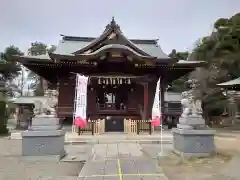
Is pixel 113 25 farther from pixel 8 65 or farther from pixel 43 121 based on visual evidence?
pixel 8 65

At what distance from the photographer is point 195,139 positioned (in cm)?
852

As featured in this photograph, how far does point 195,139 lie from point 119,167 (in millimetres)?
2847

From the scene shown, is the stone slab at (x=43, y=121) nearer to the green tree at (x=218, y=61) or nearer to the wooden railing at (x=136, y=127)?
the wooden railing at (x=136, y=127)

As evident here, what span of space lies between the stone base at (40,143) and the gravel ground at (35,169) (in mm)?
278

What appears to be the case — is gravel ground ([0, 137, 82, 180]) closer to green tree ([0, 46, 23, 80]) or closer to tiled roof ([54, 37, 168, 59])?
tiled roof ([54, 37, 168, 59])

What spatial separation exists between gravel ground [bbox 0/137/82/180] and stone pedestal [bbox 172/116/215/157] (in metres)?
3.41

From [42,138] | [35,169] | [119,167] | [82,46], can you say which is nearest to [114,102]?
[82,46]

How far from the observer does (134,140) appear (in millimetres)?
12930

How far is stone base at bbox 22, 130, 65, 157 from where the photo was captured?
825 cm

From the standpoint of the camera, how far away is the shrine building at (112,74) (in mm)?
17094

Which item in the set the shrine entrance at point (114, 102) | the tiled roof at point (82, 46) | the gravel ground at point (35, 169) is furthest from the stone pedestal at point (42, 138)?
the tiled roof at point (82, 46)

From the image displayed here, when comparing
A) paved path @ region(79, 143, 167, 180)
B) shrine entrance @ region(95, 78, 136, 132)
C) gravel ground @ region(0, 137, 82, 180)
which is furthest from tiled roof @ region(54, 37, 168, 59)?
gravel ground @ region(0, 137, 82, 180)

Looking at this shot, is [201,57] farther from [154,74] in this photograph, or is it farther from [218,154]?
[218,154]

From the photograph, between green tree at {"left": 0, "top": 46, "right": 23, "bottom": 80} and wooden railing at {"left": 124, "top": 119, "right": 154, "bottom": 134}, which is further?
green tree at {"left": 0, "top": 46, "right": 23, "bottom": 80}
